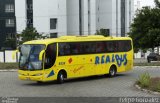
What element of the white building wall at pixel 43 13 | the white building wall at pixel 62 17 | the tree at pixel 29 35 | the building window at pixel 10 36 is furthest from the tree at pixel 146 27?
the building window at pixel 10 36

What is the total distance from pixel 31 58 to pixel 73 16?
7542cm

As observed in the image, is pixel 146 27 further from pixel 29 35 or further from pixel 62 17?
pixel 62 17

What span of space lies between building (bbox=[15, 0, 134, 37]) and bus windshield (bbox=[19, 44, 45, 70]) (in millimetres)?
66326

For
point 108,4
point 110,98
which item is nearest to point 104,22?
point 108,4

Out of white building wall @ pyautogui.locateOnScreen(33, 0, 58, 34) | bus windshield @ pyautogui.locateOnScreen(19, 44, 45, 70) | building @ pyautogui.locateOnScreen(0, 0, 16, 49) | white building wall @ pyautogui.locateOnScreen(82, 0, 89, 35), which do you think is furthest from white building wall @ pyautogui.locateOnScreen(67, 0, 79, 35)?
bus windshield @ pyautogui.locateOnScreen(19, 44, 45, 70)

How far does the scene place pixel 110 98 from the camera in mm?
17656

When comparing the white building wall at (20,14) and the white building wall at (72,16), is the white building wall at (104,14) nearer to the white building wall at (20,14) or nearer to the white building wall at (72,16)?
the white building wall at (72,16)

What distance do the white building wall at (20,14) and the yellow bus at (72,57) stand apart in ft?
209

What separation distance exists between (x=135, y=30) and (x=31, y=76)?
102 feet

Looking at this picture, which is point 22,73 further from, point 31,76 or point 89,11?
point 89,11

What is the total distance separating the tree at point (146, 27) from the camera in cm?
5017

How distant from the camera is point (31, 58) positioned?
953 inches

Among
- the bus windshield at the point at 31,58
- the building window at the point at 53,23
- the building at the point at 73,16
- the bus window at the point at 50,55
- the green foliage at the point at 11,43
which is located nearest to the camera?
the bus windshield at the point at 31,58

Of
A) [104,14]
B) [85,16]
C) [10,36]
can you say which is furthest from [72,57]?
[104,14]
